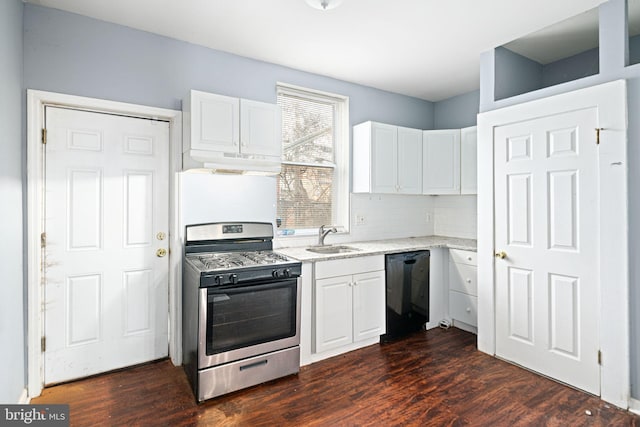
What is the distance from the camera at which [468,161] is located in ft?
12.5

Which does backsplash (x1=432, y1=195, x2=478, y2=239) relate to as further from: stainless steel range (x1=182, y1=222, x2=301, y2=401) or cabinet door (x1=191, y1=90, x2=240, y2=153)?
cabinet door (x1=191, y1=90, x2=240, y2=153)

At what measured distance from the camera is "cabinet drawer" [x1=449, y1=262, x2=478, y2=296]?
338cm

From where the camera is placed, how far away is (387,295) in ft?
10.6

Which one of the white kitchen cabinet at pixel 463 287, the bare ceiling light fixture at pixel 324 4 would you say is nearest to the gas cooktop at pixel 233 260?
the bare ceiling light fixture at pixel 324 4

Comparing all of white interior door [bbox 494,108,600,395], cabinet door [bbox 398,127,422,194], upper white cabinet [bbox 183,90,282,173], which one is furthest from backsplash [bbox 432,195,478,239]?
upper white cabinet [bbox 183,90,282,173]

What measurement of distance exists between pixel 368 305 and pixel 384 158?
1585 millimetres

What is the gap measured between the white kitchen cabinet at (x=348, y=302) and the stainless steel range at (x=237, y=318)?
0.29m

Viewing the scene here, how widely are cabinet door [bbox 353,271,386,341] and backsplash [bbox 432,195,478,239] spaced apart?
159cm

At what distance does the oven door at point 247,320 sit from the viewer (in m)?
2.29

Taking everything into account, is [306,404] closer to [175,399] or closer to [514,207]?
[175,399]

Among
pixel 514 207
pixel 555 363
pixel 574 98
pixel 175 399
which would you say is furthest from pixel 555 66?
pixel 175 399

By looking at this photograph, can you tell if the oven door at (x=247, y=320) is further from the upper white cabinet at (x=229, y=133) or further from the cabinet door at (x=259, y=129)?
the cabinet door at (x=259, y=129)

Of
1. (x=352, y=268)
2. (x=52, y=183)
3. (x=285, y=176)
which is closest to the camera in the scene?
(x=52, y=183)

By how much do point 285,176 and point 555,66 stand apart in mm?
→ 2890
